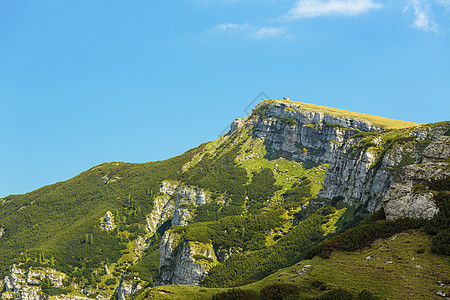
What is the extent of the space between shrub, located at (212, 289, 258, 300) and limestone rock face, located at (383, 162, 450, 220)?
95.3 feet

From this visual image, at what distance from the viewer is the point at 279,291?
58.8m

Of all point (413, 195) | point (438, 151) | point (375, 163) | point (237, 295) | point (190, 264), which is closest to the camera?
point (237, 295)

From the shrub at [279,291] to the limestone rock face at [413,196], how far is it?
24452 millimetres

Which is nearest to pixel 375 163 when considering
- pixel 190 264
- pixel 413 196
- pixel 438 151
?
pixel 438 151

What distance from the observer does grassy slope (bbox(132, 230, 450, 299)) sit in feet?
171

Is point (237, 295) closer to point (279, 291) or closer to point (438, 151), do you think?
point (279, 291)

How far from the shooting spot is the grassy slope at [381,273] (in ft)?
171

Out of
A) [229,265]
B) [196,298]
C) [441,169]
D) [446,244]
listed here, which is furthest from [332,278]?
[229,265]

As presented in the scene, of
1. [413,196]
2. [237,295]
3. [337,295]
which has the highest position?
[413,196]

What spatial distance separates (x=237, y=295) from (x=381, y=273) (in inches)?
844

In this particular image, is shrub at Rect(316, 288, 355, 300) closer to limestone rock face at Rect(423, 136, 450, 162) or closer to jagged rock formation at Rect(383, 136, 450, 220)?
jagged rock formation at Rect(383, 136, 450, 220)

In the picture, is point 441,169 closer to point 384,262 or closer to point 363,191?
point 384,262

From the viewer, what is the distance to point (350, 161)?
187m

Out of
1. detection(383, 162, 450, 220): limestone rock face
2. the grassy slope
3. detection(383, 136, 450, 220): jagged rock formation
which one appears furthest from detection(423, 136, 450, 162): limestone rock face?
the grassy slope
